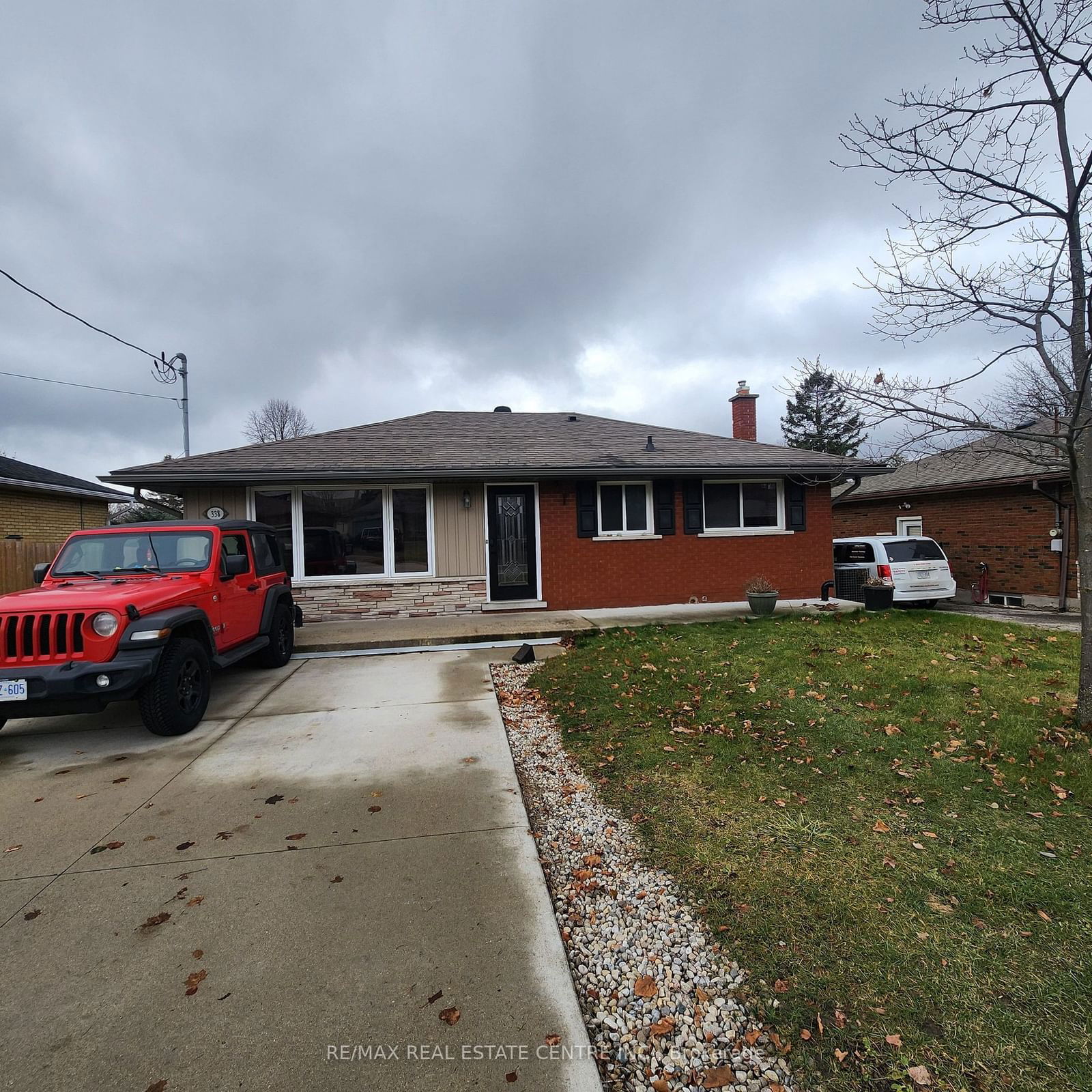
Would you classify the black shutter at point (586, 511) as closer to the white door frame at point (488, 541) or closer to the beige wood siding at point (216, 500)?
the white door frame at point (488, 541)

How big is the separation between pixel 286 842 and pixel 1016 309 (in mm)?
5850

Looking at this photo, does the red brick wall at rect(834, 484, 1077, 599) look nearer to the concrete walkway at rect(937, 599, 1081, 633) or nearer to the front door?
the concrete walkway at rect(937, 599, 1081, 633)

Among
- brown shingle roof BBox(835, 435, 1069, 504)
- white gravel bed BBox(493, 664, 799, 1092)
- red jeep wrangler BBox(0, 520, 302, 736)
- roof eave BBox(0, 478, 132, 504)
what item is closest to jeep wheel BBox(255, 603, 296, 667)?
red jeep wrangler BBox(0, 520, 302, 736)

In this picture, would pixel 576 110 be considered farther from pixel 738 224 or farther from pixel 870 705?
pixel 870 705

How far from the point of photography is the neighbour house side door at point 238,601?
5.51 meters

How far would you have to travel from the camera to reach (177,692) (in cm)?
452

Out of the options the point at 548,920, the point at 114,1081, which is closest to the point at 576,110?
the point at 548,920

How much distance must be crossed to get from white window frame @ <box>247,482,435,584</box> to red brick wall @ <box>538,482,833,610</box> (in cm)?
208

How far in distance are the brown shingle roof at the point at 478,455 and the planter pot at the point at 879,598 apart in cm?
221

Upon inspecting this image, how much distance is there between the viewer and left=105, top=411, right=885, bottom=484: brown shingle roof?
28.5 feet

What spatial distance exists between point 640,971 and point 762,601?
780 centimetres

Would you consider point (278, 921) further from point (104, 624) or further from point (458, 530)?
point (458, 530)

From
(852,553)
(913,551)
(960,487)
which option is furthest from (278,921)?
(960,487)

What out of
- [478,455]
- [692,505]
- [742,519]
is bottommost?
[742,519]
